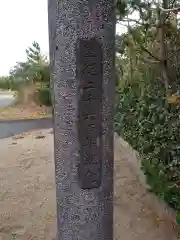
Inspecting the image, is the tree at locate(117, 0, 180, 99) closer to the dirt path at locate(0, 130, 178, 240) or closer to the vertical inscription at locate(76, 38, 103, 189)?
the dirt path at locate(0, 130, 178, 240)

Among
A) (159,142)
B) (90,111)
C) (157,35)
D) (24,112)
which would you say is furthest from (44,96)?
(90,111)

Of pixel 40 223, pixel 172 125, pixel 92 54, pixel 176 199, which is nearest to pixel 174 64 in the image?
pixel 172 125

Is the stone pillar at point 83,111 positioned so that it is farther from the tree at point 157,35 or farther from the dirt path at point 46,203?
the tree at point 157,35

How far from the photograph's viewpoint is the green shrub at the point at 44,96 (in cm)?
1197

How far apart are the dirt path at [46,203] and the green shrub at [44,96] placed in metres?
6.20

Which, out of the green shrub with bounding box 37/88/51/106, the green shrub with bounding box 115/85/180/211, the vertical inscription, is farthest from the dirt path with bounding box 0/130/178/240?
the green shrub with bounding box 37/88/51/106

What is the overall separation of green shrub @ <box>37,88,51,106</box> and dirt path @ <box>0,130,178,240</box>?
6204 millimetres

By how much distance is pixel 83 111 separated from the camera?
4.79ft

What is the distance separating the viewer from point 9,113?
11.4 metres

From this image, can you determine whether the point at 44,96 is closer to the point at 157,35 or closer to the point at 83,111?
the point at 157,35

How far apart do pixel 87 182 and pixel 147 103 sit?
8.77 feet

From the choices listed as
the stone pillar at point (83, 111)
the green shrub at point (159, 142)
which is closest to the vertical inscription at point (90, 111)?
the stone pillar at point (83, 111)

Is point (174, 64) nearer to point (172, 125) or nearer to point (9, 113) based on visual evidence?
point (172, 125)

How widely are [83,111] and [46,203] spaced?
8.53 ft
